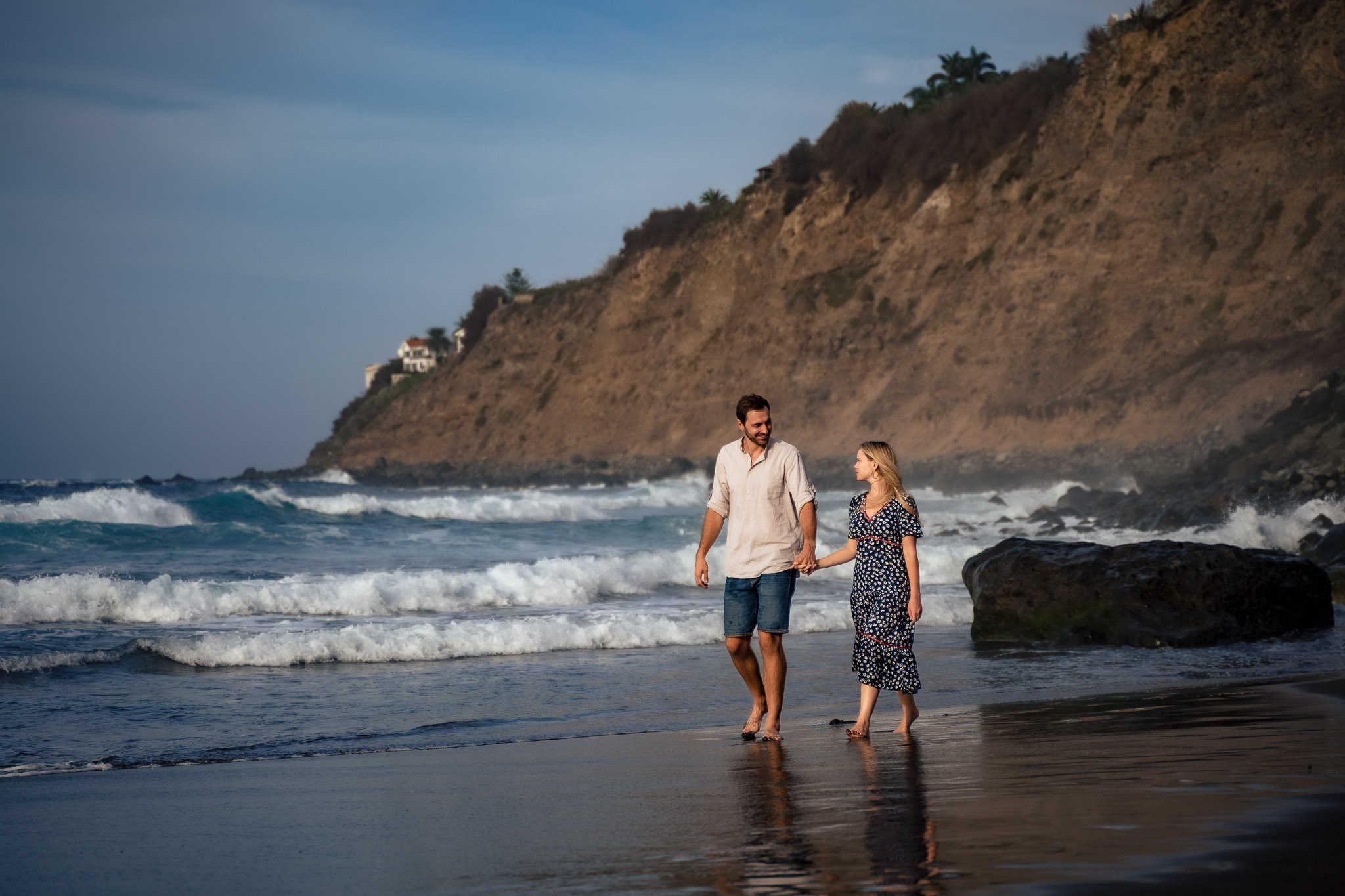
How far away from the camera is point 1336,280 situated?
35.5 meters

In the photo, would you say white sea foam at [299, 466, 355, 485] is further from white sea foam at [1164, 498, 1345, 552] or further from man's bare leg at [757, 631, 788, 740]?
man's bare leg at [757, 631, 788, 740]

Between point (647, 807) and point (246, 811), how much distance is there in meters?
1.54

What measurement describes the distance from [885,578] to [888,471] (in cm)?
56

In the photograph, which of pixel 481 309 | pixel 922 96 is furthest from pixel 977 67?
pixel 481 309

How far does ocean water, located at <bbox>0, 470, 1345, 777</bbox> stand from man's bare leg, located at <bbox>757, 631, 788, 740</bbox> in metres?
0.84

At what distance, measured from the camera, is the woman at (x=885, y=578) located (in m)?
5.92

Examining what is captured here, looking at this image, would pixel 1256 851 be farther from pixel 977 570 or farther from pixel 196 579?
pixel 196 579

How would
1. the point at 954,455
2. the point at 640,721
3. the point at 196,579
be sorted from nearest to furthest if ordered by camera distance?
the point at 640,721 < the point at 196,579 < the point at 954,455

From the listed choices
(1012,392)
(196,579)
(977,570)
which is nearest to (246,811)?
(977,570)

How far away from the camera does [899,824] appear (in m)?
3.68

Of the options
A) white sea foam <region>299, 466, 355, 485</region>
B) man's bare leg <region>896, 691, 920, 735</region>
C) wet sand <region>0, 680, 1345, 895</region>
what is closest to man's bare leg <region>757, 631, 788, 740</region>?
wet sand <region>0, 680, 1345, 895</region>

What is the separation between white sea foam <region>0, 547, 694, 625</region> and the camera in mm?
12016

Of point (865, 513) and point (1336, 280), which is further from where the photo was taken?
point (1336, 280)

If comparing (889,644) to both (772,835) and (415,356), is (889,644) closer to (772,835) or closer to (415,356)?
(772,835)
